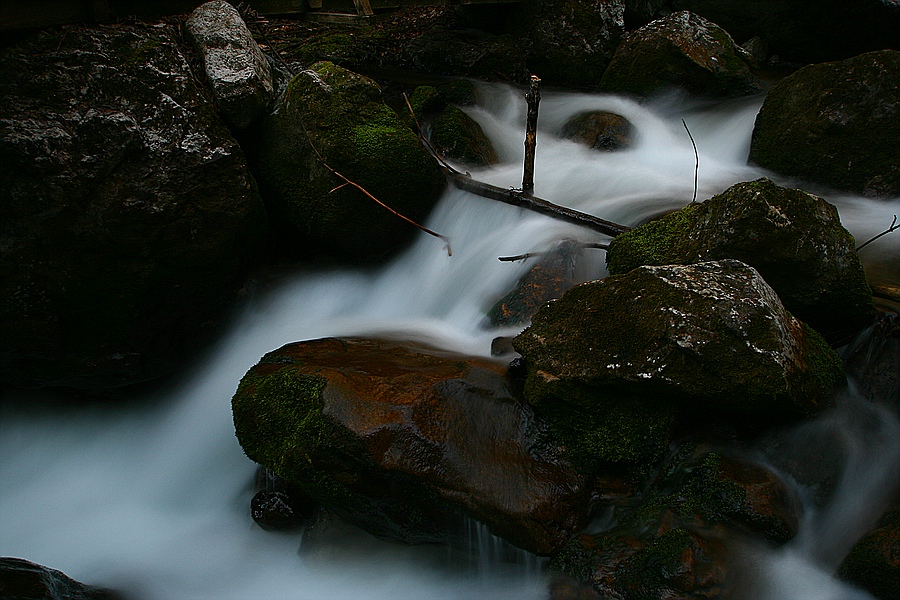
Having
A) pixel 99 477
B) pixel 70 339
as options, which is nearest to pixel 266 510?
pixel 99 477

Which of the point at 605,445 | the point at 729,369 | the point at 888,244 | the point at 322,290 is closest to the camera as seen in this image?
the point at 729,369

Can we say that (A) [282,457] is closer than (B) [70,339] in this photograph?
Yes

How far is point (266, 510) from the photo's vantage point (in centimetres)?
379

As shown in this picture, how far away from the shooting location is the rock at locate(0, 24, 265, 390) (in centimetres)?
409

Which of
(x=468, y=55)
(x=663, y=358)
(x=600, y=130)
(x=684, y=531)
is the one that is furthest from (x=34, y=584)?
(x=468, y=55)

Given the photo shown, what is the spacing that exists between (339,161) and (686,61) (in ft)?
15.2

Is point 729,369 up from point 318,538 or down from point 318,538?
up

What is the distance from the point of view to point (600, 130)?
6.93 meters

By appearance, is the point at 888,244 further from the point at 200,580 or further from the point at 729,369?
Answer: the point at 200,580

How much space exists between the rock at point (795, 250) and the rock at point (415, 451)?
1.55 metres

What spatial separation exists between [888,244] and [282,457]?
15.1ft

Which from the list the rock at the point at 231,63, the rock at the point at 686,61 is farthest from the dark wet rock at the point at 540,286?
the rock at the point at 686,61

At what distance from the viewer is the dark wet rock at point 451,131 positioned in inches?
243

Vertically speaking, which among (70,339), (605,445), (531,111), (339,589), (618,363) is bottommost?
(339,589)
